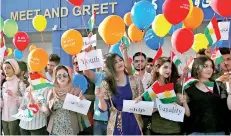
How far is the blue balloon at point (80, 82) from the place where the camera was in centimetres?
385

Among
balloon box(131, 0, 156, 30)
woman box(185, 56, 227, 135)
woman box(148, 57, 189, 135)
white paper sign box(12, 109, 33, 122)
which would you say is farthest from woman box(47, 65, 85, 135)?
woman box(185, 56, 227, 135)

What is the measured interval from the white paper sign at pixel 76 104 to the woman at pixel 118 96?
0.86 ft

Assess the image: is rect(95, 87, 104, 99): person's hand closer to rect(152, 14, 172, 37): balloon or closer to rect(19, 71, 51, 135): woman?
rect(19, 71, 51, 135): woman

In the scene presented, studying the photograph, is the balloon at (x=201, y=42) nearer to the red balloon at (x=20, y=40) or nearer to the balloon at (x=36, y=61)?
the balloon at (x=36, y=61)

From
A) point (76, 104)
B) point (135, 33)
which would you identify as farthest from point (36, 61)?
point (135, 33)

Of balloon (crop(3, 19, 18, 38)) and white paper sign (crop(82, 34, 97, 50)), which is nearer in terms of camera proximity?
white paper sign (crop(82, 34, 97, 50))

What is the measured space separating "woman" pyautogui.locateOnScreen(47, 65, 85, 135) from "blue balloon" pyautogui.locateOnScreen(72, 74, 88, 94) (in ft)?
0.69

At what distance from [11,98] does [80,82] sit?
93 cm

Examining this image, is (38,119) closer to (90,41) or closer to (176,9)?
(90,41)

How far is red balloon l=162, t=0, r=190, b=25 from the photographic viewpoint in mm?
3441

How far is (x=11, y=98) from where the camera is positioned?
425cm

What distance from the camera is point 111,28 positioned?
369cm

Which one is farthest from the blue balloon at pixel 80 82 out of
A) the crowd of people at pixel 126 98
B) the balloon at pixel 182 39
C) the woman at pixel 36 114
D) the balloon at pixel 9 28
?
the balloon at pixel 9 28

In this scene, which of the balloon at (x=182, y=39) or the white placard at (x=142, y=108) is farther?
the balloon at (x=182, y=39)
